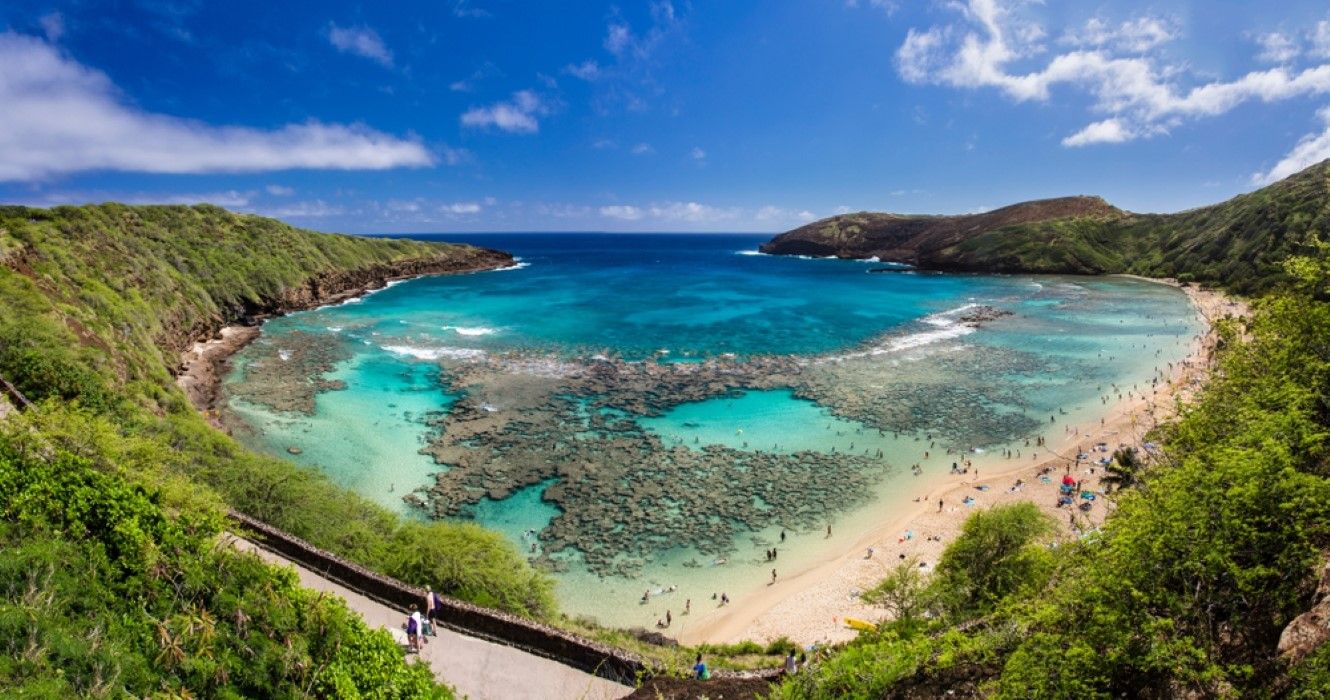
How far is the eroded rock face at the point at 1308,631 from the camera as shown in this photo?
8672 mm

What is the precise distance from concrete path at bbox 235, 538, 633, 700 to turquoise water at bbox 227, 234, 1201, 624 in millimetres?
9701

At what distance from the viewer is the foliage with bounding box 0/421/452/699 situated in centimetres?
1056

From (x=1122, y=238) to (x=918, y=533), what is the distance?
15075cm

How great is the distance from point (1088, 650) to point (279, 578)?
54.8 ft

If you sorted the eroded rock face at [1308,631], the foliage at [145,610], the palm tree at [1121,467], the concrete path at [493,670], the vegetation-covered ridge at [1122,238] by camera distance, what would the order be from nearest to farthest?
the eroded rock face at [1308,631] < the foliage at [145,610] < the concrete path at [493,670] < the palm tree at [1121,467] < the vegetation-covered ridge at [1122,238]

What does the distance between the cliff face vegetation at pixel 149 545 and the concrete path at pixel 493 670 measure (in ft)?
6.54

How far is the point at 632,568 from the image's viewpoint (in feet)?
93.7

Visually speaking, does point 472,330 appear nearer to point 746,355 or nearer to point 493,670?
point 746,355

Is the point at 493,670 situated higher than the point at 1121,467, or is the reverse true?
the point at 1121,467

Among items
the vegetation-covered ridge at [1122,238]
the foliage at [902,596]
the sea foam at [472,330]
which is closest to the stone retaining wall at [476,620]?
the foliage at [902,596]

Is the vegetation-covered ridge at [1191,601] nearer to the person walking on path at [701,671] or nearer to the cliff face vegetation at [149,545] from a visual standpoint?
the person walking on path at [701,671]

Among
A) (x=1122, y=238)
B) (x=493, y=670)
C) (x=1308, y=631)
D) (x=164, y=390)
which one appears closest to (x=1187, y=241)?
(x=1122, y=238)

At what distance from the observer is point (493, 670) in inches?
628

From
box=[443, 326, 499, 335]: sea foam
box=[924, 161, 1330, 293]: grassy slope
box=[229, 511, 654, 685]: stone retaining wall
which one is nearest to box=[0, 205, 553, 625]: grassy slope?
box=[229, 511, 654, 685]: stone retaining wall
